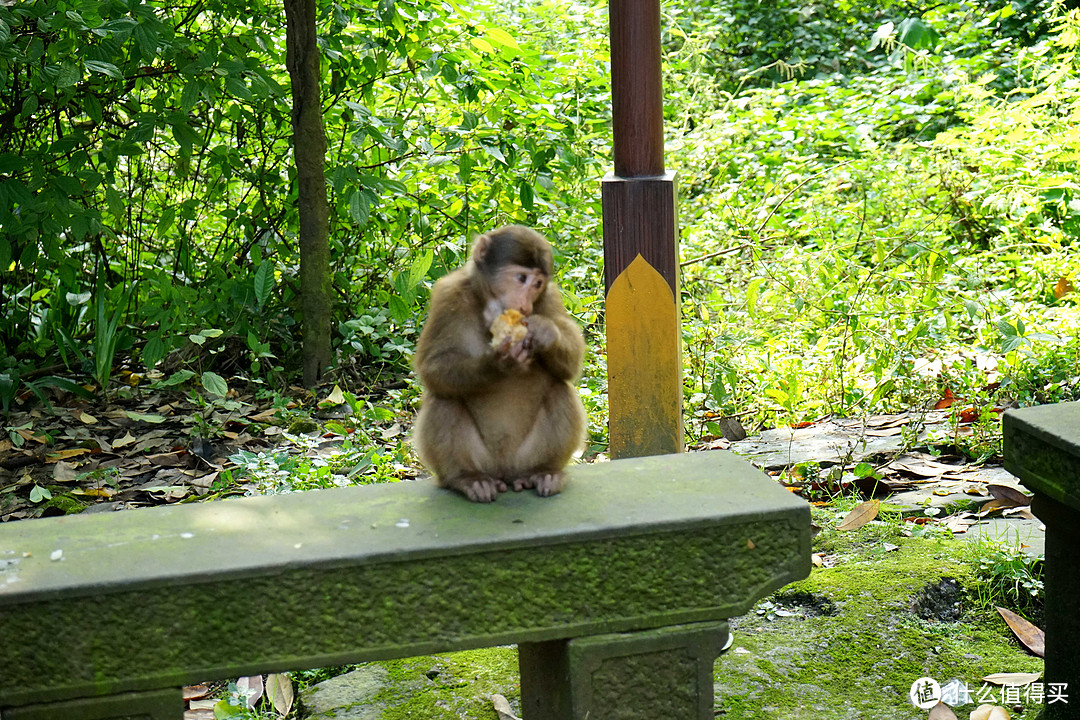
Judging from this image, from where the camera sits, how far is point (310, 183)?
6.02 meters

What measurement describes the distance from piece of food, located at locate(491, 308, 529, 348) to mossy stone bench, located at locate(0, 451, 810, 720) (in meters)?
0.44

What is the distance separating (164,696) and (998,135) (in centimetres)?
787

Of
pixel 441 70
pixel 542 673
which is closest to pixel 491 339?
pixel 542 673

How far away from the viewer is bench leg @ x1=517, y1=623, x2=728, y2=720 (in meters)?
2.59

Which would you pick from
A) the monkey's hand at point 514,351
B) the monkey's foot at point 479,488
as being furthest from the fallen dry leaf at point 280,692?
the monkey's hand at point 514,351

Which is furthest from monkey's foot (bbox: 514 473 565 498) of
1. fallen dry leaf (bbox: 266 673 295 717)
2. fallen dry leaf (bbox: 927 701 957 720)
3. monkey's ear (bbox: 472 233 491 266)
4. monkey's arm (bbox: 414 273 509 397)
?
fallen dry leaf (bbox: 927 701 957 720)

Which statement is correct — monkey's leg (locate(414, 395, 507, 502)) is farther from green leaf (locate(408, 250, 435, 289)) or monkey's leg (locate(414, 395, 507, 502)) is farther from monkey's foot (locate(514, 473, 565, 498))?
green leaf (locate(408, 250, 435, 289))

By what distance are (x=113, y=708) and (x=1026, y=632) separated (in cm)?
287

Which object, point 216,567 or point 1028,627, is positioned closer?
point 216,567

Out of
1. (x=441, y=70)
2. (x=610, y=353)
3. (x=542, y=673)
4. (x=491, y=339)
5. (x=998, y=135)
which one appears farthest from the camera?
(x=998, y=135)

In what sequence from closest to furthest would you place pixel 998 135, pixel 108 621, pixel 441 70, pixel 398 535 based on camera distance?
pixel 108 621 < pixel 398 535 < pixel 441 70 < pixel 998 135

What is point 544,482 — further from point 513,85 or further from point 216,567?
point 513,85

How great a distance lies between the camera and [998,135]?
8383 millimetres

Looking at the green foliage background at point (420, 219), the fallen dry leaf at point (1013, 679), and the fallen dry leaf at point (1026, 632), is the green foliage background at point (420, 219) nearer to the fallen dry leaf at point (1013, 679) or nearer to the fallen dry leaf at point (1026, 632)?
the fallen dry leaf at point (1026, 632)
